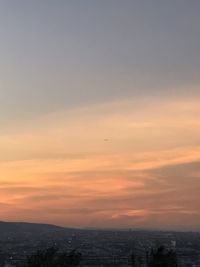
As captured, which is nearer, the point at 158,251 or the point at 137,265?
the point at 158,251

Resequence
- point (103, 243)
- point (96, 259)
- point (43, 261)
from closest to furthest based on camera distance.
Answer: point (43, 261) → point (96, 259) → point (103, 243)

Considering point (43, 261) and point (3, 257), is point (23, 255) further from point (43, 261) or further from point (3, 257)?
point (43, 261)

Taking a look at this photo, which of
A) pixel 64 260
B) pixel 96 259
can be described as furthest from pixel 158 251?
pixel 96 259

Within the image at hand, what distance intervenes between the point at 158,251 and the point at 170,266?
1474 millimetres

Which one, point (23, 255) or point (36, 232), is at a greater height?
point (36, 232)

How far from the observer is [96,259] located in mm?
104812

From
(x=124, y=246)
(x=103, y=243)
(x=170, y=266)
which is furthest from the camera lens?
(x=103, y=243)

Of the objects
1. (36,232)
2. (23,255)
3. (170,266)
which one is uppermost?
(36,232)

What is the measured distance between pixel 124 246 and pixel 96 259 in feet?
79.7

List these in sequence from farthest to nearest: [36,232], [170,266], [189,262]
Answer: [36,232]
[189,262]
[170,266]

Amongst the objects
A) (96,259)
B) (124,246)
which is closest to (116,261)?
(96,259)

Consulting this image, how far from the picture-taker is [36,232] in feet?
633

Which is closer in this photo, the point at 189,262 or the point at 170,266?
the point at 170,266

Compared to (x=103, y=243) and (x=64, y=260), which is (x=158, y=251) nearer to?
(x=64, y=260)
